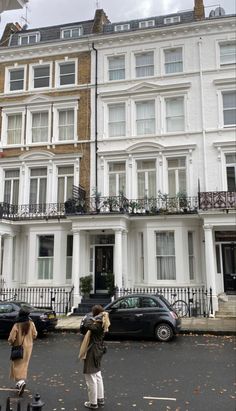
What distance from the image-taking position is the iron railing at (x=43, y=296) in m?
20.1

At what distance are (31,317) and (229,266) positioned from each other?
10.9 m

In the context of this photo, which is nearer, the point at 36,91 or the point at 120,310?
the point at 120,310

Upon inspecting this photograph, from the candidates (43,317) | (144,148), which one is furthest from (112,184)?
(43,317)

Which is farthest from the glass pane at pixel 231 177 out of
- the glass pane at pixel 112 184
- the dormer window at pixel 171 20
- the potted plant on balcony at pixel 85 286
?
the dormer window at pixel 171 20

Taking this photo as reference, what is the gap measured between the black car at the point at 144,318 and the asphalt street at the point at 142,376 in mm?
442

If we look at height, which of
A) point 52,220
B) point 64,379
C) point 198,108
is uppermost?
point 198,108

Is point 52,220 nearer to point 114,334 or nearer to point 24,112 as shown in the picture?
point 24,112

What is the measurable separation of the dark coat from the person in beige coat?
4.71ft

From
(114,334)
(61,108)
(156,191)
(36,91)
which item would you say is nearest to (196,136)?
Result: (156,191)

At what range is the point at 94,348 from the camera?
255 inches

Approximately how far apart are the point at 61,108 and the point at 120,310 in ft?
46.8

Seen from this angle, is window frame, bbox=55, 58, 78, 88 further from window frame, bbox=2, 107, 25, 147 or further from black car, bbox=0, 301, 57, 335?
black car, bbox=0, 301, 57, 335

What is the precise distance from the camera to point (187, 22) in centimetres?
2227

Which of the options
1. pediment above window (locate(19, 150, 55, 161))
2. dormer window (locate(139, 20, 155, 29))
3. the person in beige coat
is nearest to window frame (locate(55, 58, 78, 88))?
pediment above window (locate(19, 150, 55, 161))
